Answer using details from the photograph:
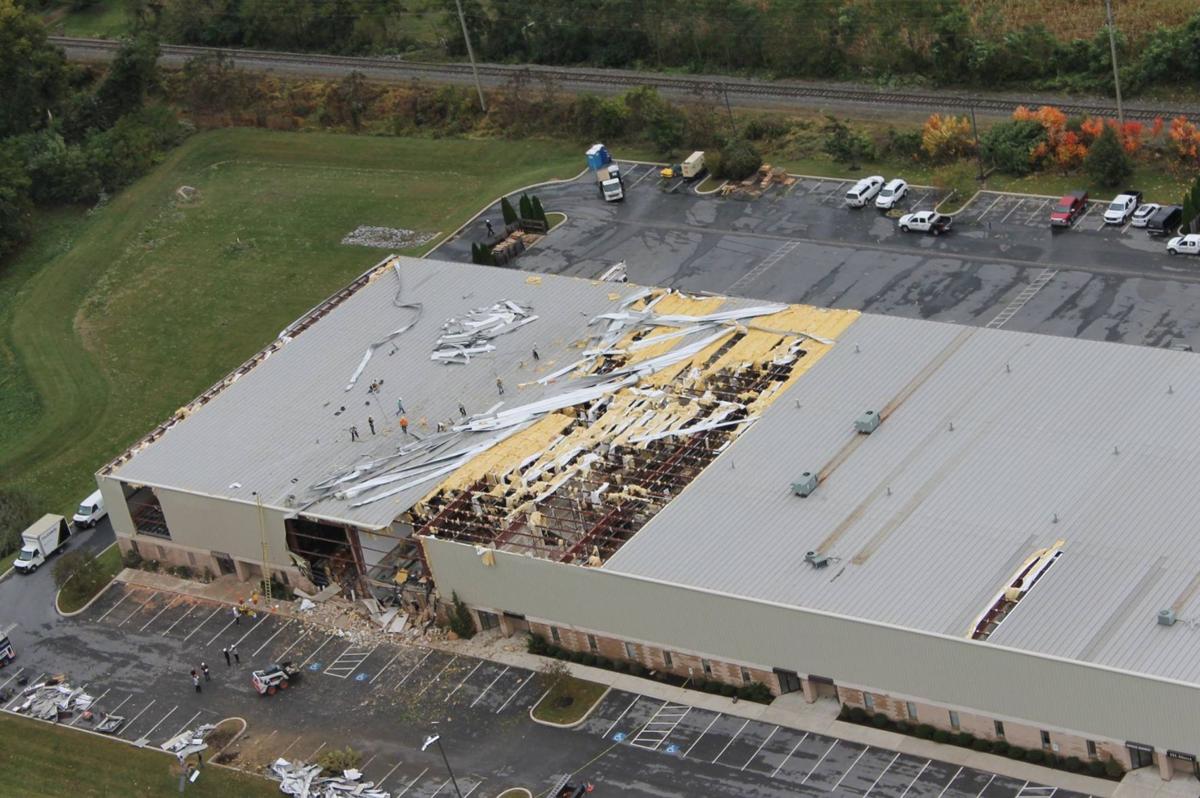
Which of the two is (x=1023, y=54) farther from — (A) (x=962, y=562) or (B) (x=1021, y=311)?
(A) (x=962, y=562)

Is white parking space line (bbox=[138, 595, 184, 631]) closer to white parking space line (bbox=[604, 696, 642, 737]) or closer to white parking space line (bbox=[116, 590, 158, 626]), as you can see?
white parking space line (bbox=[116, 590, 158, 626])

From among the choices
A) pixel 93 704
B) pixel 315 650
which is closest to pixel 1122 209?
pixel 315 650

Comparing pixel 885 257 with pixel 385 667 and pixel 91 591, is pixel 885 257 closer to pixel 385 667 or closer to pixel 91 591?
pixel 385 667

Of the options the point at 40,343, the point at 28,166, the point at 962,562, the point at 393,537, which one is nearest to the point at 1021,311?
the point at 962,562

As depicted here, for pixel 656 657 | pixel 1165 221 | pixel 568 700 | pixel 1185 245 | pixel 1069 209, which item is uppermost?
pixel 1069 209

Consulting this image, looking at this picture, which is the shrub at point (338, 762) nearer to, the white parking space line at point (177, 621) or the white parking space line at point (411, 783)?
the white parking space line at point (411, 783)

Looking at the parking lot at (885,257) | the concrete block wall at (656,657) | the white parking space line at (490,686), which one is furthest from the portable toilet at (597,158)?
the white parking space line at (490,686)
